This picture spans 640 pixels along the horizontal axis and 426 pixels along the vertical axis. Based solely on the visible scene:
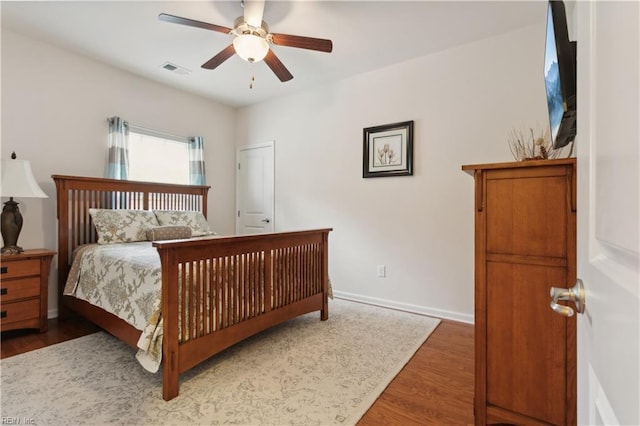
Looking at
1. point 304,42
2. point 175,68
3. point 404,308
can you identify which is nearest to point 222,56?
point 304,42

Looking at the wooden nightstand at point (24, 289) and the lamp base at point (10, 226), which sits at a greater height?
the lamp base at point (10, 226)

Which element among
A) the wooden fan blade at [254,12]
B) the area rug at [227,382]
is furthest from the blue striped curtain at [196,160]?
the wooden fan blade at [254,12]

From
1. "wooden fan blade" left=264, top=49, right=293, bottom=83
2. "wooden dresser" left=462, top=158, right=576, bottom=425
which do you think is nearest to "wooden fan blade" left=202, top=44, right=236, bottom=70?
"wooden fan blade" left=264, top=49, right=293, bottom=83

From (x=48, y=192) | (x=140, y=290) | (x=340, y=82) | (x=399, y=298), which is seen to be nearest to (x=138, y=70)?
(x=48, y=192)

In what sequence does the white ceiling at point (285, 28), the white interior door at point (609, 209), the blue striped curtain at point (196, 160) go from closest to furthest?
the white interior door at point (609, 209)
the white ceiling at point (285, 28)
the blue striped curtain at point (196, 160)

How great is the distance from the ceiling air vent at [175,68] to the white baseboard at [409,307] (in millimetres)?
3175

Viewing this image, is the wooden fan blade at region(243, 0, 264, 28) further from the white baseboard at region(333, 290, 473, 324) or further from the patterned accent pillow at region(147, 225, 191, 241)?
the white baseboard at region(333, 290, 473, 324)

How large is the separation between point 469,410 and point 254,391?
3.89ft

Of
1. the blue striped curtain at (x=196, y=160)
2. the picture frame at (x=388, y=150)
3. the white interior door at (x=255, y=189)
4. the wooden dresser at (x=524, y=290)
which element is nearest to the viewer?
the wooden dresser at (x=524, y=290)

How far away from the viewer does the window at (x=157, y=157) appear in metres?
3.75

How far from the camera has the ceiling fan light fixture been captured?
2164 mm

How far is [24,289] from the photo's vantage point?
8.43 feet

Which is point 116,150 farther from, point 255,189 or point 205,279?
point 205,279

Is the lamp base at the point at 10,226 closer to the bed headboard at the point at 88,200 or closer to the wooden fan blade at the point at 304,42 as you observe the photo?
the bed headboard at the point at 88,200
